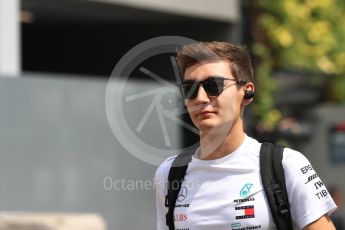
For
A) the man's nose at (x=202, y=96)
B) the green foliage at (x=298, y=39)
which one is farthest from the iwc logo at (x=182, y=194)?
the green foliage at (x=298, y=39)

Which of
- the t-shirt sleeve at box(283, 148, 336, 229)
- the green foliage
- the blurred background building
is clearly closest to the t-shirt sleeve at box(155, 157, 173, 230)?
the t-shirt sleeve at box(283, 148, 336, 229)

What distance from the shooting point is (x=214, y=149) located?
12.0 feet

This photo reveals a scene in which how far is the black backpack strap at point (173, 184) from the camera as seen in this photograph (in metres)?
3.66

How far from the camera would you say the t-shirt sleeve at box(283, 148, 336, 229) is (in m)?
3.39

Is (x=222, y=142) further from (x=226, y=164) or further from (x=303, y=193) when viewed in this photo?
(x=303, y=193)

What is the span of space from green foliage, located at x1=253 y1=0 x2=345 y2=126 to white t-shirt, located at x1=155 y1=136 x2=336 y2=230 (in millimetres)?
10748

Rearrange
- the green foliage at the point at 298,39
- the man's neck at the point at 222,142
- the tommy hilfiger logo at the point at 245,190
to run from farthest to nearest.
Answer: the green foliage at the point at 298,39
the man's neck at the point at 222,142
the tommy hilfiger logo at the point at 245,190

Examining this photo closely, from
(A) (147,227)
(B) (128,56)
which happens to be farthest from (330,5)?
(B) (128,56)

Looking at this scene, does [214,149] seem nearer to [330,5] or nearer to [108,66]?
[330,5]

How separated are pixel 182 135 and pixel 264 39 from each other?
3368 millimetres

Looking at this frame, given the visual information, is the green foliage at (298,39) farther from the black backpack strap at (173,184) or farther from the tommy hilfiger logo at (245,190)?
the tommy hilfiger logo at (245,190)

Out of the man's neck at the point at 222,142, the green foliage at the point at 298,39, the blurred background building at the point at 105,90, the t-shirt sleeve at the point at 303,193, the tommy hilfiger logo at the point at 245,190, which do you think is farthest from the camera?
the green foliage at the point at 298,39

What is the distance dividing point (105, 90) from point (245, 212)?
882cm

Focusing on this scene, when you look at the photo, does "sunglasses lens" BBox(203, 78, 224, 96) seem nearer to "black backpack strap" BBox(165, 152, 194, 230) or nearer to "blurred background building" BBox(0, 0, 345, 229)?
"black backpack strap" BBox(165, 152, 194, 230)
